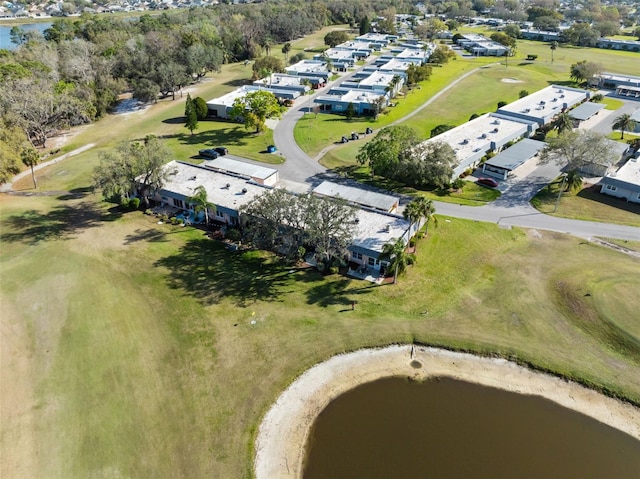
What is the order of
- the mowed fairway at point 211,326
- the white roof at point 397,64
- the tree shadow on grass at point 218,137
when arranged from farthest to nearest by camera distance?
the white roof at point 397,64, the tree shadow on grass at point 218,137, the mowed fairway at point 211,326

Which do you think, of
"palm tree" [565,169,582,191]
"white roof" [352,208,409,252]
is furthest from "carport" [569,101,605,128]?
"white roof" [352,208,409,252]

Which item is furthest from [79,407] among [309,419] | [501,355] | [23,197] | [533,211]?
[533,211]

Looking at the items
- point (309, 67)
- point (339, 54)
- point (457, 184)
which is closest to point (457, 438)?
point (457, 184)

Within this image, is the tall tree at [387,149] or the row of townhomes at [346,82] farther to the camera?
the row of townhomes at [346,82]

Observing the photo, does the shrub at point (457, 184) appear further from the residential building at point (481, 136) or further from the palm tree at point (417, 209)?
the palm tree at point (417, 209)

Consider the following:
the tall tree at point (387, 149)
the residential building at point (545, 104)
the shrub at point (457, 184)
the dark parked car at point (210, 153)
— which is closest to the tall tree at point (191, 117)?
the dark parked car at point (210, 153)

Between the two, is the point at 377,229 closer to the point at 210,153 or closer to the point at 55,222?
the point at 210,153
